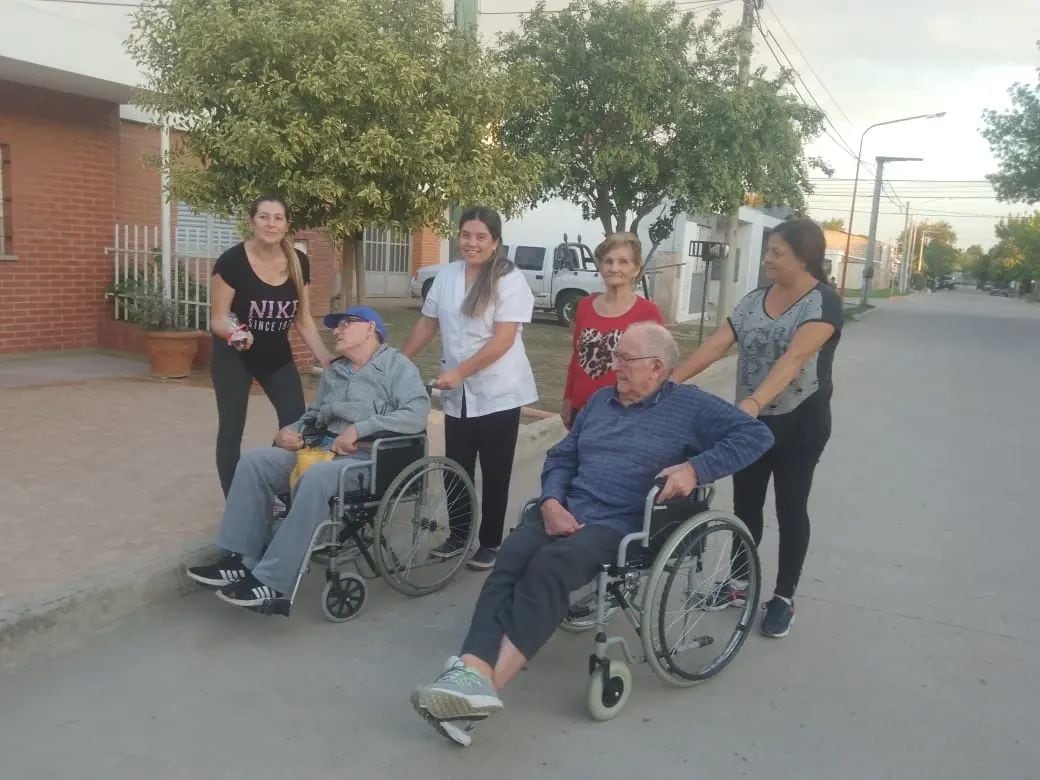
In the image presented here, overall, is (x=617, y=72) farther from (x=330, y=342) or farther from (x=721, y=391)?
(x=330, y=342)

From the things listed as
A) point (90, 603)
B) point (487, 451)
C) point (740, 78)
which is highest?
point (740, 78)

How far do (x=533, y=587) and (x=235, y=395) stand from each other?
75.2 inches

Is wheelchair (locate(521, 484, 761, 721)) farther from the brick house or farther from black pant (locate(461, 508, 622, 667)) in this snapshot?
the brick house

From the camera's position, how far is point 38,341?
8977 mm

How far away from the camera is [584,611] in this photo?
3.22 meters

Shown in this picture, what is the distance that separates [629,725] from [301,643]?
1304mm

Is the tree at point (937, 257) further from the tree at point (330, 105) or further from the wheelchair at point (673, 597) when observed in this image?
the wheelchair at point (673, 597)

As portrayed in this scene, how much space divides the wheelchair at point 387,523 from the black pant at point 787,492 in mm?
1212

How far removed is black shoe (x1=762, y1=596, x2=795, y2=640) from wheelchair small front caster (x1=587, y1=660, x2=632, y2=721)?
3.02 ft

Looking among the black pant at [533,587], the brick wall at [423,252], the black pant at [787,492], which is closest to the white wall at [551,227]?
the brick wall at [423,252]

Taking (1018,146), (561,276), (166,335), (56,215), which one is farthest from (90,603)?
(1018,146)

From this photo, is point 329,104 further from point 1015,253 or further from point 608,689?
point 1015,253

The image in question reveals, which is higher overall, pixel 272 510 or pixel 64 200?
pixel 64 200

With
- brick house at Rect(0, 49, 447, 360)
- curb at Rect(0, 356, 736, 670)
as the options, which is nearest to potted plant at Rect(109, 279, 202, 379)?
brick house at Rect(0, 49, 447, 360)
